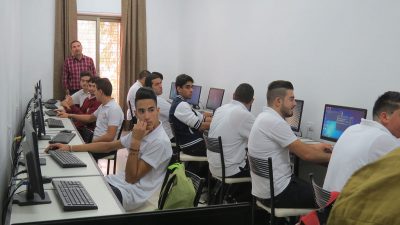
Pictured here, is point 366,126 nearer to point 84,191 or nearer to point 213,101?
point 84,191

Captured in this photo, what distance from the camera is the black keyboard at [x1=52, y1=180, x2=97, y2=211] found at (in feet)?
6.56

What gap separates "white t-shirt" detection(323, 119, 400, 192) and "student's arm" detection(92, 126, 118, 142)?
228 cm

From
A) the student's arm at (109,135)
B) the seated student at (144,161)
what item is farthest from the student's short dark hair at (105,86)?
the seated student at (144,161)

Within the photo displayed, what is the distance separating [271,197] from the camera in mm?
2850

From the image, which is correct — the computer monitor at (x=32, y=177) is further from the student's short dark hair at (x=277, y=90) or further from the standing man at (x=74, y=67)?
the standing man at (x=74, y=67)

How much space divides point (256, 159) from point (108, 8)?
6.07 m

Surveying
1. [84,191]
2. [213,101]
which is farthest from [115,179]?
[213,101]

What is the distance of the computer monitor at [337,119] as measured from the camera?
375 cm

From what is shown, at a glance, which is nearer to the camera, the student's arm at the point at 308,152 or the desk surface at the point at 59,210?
the desk surface at the point at 59,210

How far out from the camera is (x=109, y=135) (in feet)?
13.6

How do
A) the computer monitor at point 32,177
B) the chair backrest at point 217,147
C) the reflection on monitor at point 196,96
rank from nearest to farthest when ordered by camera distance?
the computer monitor at point 32,177
the chair backrest at point 217,147
the reflection on monitor at point 196,96

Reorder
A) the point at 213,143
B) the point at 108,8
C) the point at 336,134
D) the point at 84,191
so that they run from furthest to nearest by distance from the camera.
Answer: the point at 108,8 → the point at 336,134 → the point at 213,143 → the point at 84,191

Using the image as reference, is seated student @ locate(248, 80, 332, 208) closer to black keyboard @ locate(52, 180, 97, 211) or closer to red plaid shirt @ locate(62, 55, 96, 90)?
black keyboard @ locate(52, 180, 97, 211)

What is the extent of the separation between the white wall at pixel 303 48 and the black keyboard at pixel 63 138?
8.29ft
